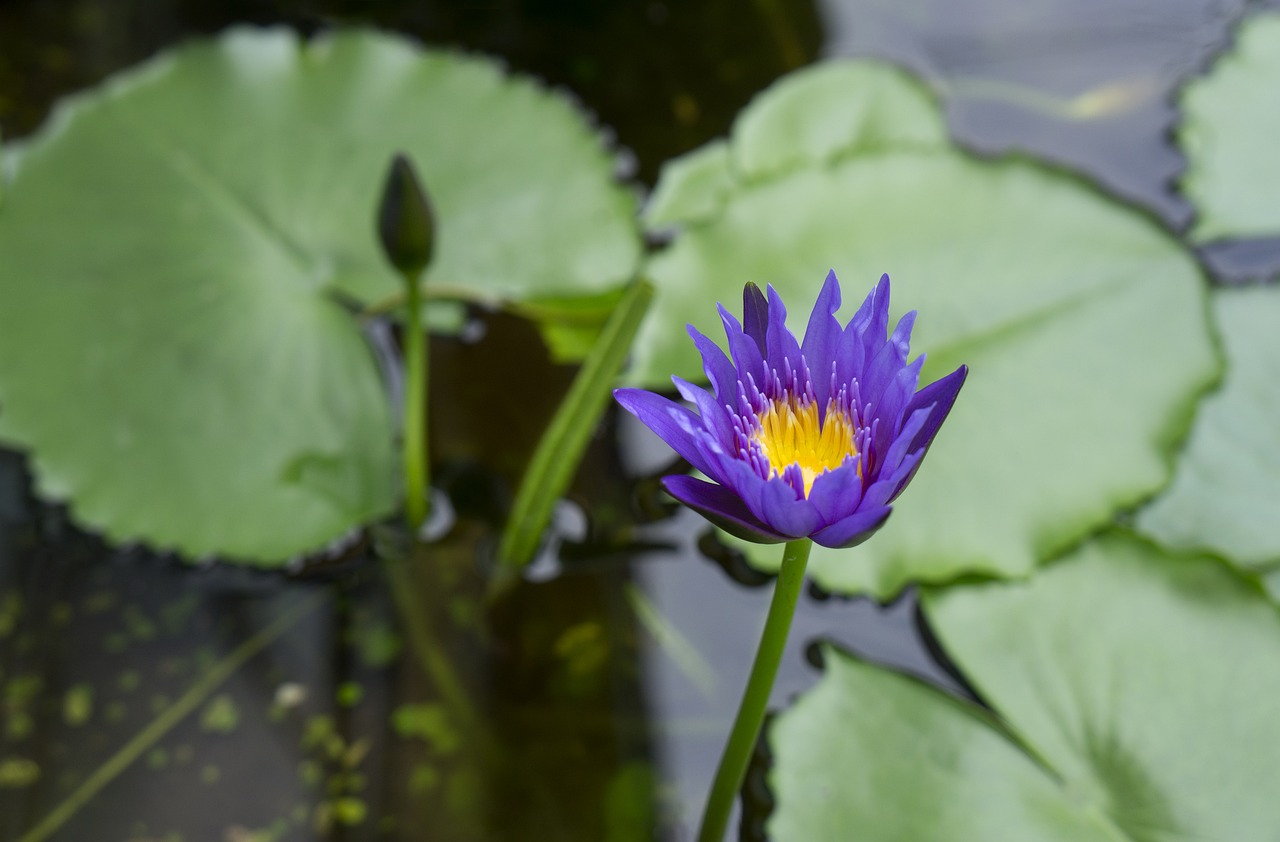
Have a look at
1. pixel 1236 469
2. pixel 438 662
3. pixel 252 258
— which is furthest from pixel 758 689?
pixel 252 258

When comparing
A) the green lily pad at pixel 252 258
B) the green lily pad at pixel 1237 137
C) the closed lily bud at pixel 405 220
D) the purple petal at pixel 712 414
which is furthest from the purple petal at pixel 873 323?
the green lily pad at pixel 1237 137

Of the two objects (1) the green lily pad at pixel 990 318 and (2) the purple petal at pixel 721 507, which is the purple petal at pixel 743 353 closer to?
(2) the purple petal at pixel 721 507

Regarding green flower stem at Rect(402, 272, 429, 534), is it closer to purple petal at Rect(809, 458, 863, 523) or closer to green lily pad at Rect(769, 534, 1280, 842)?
green lily pad at Rect(769, 534, 1280, 842)

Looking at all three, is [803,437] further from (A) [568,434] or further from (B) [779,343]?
(A) [568,434]

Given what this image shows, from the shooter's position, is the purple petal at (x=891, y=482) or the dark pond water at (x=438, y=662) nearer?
the purple petal at (x=891, y=482)

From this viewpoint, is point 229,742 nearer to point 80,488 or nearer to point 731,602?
point 80,488

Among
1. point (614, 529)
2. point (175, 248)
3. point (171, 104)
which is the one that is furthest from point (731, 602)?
point (171, 104)
